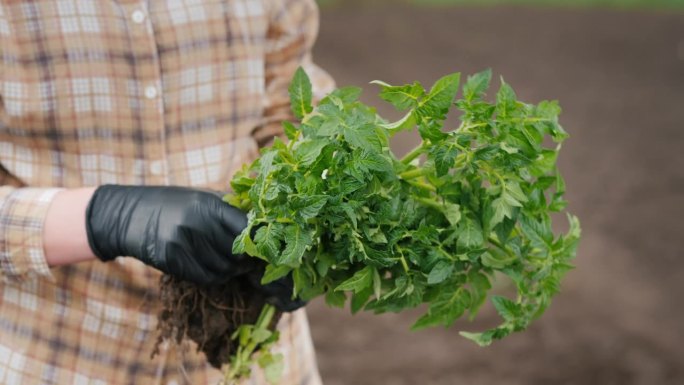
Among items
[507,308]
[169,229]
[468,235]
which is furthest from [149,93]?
[507,308]

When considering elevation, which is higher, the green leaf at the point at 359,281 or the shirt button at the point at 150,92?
the shirt button at the point at 150,92

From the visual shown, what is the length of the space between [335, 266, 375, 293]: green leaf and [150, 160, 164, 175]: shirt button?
0.55 metres

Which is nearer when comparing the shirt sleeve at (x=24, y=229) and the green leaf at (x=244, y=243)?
the green leaf at (x=244, y=243)

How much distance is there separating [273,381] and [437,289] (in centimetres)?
45

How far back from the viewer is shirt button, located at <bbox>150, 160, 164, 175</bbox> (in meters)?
1.85

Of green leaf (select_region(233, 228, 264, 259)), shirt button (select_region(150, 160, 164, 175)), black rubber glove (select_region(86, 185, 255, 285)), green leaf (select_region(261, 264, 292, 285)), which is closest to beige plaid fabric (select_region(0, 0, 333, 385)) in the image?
shirt button (select_region(150, 160, 164, 175))

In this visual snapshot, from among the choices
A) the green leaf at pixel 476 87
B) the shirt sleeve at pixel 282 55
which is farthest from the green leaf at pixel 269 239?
the shirt sleeve at pixel 282 55

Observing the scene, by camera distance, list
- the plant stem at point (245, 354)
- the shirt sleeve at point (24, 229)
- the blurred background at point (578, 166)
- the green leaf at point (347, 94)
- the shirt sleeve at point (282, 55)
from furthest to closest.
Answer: the blurred background at point (578, 166), the shirt sleeve at point (282, 55), the plant stem at point (245, 354), the shirt sleeve at point (24, 229), the green leaf at point (347, 94)

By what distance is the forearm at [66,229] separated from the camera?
166 centimetres

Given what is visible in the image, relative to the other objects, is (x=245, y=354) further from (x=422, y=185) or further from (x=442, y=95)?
(x=442, y=95)

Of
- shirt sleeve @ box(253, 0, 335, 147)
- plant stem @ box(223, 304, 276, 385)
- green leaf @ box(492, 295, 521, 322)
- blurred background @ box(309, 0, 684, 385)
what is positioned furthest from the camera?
blurred background @ box(309, 0, 684, 385)

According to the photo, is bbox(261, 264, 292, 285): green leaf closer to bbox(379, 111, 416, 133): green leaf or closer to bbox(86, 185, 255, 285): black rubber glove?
bbox(86, 185, 255, 285): black rubber glove

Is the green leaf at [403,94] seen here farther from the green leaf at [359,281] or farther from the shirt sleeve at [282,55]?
the shirt sleeve at [282,55]

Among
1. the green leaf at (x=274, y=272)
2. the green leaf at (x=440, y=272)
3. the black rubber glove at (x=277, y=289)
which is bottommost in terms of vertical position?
the black rubber glove at (x=277, y=289)
